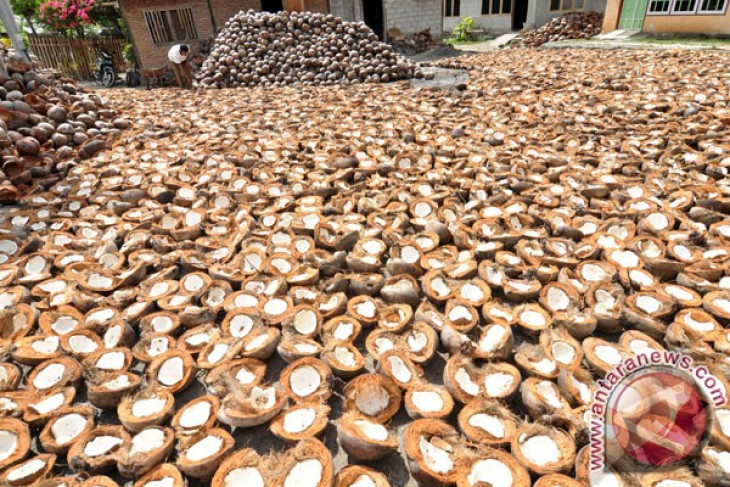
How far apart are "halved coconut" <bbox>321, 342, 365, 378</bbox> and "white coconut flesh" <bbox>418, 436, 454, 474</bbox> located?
383 mm

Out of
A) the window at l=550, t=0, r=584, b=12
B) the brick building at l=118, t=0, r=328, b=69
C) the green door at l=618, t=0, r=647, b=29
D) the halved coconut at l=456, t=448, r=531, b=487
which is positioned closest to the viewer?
the halved coconut at l=456, t=448, r=531, b=487

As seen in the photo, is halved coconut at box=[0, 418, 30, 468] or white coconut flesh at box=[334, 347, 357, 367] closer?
halved coconut at box=[0, 418, 30, 468]

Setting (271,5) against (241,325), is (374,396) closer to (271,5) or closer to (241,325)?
(241,325)

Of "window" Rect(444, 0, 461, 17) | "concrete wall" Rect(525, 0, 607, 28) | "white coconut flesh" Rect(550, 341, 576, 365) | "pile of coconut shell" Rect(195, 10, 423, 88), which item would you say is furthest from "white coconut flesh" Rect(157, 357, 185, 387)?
"window" Rect(444, 0, 461, 17)

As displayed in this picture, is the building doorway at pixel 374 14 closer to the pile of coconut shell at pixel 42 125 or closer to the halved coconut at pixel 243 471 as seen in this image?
the pile of coconut shell at pixel 42 125

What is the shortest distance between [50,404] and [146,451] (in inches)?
19.7

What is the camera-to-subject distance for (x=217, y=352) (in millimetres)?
1695

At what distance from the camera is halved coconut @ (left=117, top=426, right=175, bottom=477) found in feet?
4.19

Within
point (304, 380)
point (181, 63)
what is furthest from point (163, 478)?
point (181, 63)

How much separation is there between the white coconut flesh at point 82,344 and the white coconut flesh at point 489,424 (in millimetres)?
1609

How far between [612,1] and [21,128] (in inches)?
616

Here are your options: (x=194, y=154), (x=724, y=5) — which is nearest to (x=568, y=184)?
(x=194, y=154)

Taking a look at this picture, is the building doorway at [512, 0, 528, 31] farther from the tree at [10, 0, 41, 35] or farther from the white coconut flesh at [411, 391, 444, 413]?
the tree at [10, 0, 41, 35]

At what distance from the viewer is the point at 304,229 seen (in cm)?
248
